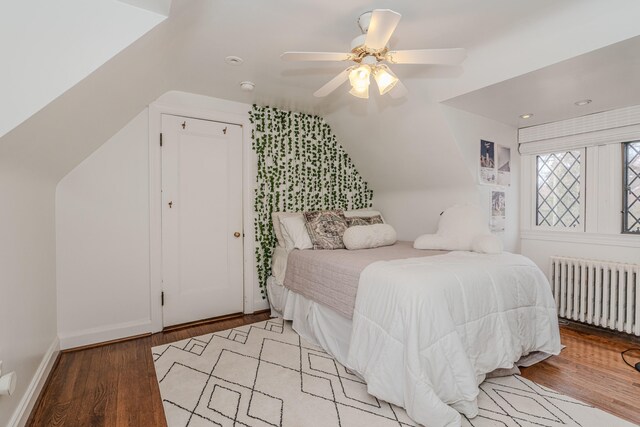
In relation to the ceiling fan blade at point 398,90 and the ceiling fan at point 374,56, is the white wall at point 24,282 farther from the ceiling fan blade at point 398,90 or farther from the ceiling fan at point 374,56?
the ceiling fan blade at point 398,90

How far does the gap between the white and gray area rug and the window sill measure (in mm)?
1681

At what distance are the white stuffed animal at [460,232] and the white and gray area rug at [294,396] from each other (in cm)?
96

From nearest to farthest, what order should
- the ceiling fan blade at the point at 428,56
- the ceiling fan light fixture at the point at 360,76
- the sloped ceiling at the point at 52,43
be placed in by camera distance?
the sloped ceiling at the point at 52,43, the ceiling fan blade at the point at 428,56, the ceiling fan light fixture at the point at 360,76

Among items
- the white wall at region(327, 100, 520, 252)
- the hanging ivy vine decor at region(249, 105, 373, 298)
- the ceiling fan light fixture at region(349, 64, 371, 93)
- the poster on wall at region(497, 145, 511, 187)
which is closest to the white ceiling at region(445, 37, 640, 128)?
the white wall at region(327, 100, 520, 252)

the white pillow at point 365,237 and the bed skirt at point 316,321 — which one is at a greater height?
the white pillow at point 365,237

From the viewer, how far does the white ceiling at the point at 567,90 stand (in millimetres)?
1831

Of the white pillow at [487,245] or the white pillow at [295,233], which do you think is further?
the white pillow at [295,233]

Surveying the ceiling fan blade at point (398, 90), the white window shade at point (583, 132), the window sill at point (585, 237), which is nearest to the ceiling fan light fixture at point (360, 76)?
the ceiling fan blade at point (398, 90)

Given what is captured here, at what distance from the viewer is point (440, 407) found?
57.7 inches

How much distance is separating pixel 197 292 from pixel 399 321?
215 centimetres

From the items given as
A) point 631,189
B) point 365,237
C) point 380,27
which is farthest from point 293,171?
point 631,189

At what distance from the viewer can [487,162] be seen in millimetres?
3006

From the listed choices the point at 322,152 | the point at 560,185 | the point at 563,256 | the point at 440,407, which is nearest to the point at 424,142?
the point at 322,152

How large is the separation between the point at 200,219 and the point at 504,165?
3.14 metres
